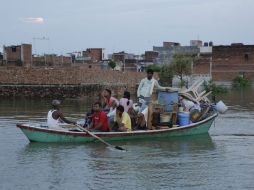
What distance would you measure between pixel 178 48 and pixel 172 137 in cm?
6150

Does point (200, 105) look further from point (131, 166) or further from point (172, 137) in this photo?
point (131, 166)

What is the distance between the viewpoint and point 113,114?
16.4 m

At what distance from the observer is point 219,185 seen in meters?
10.9

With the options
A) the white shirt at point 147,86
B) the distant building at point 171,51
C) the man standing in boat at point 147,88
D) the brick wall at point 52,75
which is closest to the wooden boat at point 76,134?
the man standing in boat at point 147,88

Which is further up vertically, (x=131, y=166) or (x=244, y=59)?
(x=244, y=59)

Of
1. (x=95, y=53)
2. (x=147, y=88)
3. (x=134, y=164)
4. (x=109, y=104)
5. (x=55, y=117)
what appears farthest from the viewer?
(x=95, y=53)

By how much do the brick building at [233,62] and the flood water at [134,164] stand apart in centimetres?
4561

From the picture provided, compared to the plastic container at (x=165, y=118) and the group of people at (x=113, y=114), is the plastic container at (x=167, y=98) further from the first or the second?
the group of people at (x=113, y=114)

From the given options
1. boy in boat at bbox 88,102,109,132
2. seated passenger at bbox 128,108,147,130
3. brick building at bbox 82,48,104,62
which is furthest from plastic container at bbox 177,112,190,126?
brick building at bbox 82,48,104,62

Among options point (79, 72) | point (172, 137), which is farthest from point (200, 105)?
point (79, 72)

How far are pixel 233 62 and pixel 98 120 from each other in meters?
49.9

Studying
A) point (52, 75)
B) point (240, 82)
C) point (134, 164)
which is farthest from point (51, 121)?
point (240, 82)

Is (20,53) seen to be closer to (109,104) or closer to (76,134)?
(109,104)

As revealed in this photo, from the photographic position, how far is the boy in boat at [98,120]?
50.4 ft
